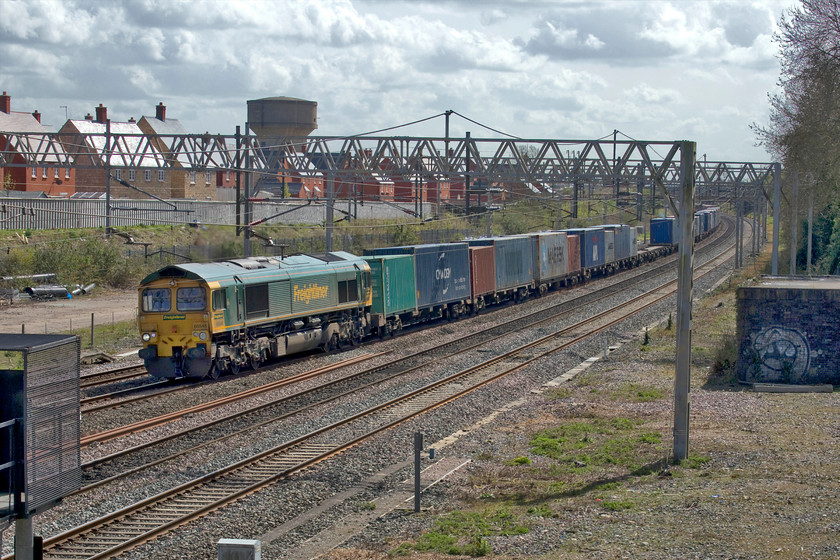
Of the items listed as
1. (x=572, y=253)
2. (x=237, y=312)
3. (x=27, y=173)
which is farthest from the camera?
(x=27, y=173)

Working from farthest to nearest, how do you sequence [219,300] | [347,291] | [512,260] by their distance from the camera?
[512,260]
[347,291]
[219,300]

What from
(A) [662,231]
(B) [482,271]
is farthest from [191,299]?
(A) [662,231]

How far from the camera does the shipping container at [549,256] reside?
149 ft

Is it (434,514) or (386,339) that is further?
(386,339)

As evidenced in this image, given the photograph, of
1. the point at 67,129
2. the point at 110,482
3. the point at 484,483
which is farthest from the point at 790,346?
the point at 67,129

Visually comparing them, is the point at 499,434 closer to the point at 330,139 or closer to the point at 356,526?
the point at 356,526

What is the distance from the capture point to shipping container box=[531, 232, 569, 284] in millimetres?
45375

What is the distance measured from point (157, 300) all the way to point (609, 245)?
132 ft

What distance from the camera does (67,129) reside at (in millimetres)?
77875

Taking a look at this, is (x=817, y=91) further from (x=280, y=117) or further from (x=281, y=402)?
(x=280, y=117)

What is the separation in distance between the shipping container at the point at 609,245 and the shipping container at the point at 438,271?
22162mm

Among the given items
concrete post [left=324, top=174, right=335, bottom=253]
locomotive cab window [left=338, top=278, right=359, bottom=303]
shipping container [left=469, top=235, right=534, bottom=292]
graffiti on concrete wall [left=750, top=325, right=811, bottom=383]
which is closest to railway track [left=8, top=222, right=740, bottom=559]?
locomotive cab window [left=338, top=278, right=359, bottom=303]

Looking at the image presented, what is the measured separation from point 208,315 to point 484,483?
10685mm

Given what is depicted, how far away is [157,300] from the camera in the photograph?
75.5 feet
